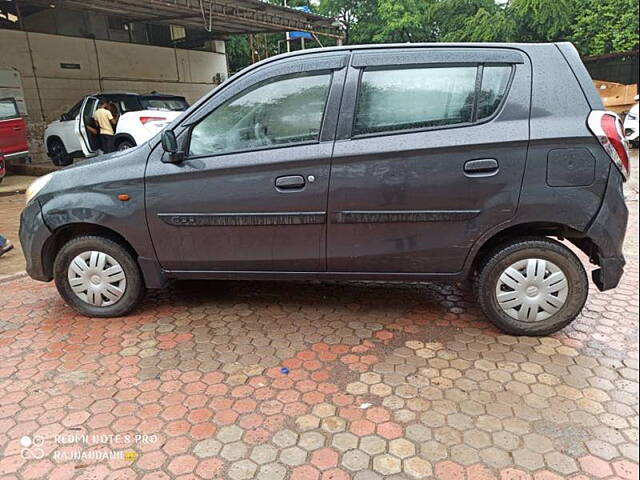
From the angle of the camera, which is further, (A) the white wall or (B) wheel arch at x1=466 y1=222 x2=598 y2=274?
(A) the white wall

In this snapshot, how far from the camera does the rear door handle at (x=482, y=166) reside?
283 centimetres

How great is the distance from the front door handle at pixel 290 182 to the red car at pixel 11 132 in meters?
9.60

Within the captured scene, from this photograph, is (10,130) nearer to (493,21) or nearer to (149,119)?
(149,119)

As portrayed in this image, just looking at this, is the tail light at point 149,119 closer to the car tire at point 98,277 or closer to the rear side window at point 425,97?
the car tire at point 98,277

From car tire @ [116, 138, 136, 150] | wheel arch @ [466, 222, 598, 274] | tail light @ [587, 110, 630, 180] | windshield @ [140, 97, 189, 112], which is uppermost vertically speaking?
windshield @ [140, 97, 189, 112]

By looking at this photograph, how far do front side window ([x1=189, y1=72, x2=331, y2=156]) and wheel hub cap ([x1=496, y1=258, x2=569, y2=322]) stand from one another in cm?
155

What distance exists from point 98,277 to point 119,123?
21.8ft

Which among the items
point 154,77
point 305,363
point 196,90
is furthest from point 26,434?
point 196,90

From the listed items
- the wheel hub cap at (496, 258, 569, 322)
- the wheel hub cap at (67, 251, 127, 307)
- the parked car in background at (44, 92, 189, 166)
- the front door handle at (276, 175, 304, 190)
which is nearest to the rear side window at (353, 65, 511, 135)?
the front door handle at (276, 175, 304, 190)

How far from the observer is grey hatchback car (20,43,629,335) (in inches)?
111

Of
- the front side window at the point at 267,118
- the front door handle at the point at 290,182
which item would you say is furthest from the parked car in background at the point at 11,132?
the front door handle at the point at 290,182

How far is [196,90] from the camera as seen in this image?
17453 mm

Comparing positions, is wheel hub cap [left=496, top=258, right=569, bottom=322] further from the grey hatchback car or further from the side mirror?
the side mirror

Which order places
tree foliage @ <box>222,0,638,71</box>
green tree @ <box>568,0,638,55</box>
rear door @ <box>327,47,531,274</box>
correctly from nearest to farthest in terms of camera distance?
rear door @ <box>327,47,531,274</box>, green tree @ <box>568,0,638,55</box>, tree foliage @ <box>222,0,638,71</box>
